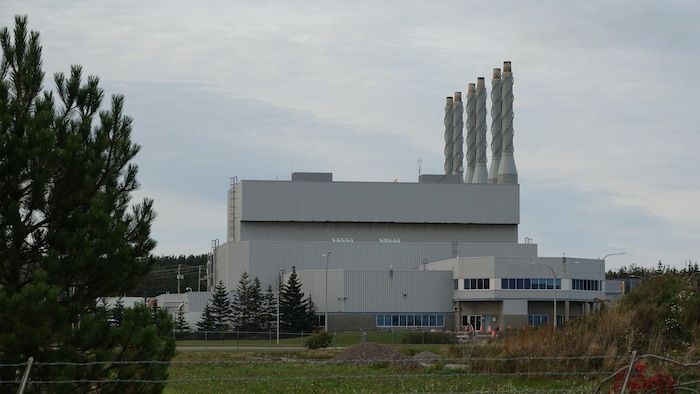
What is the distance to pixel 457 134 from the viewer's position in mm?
120312

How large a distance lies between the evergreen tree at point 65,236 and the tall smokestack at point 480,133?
97.3 m

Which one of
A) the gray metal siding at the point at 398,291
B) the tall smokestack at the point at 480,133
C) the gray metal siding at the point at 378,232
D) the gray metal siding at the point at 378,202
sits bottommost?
the gray metal siding at the point at 398,291

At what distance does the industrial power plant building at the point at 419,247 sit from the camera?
96.2 metres

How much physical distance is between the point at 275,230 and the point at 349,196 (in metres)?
8.80

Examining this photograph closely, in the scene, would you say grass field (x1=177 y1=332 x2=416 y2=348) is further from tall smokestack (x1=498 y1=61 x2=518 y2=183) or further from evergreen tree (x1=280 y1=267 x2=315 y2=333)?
tall smokestack (x1=498 y1=61 x2=518 y2=183)

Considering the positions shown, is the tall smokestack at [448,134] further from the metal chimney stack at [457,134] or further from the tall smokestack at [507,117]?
the tall smokestack at [507,117]

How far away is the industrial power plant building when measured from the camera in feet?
316

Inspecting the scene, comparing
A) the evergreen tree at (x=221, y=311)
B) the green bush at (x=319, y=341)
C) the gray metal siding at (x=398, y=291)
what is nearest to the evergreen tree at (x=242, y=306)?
the evergreen tree at (x=221, y=311)

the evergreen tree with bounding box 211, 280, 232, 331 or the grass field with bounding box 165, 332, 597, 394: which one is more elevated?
the evergreen tree with bounding box 211, 280, 232, 331

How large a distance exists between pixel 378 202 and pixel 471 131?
14.2 m

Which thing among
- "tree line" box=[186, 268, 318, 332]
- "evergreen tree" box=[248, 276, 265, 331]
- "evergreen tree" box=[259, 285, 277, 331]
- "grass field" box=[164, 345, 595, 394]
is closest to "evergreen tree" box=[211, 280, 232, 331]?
"tree line" box=[186, 268, 318, 332]

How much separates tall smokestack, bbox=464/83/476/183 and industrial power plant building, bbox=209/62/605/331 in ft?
0.41

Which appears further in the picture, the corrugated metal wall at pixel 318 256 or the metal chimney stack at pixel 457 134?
the metal chimney stack at pixel 457 134

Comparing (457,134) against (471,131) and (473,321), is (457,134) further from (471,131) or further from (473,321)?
(473,321)
